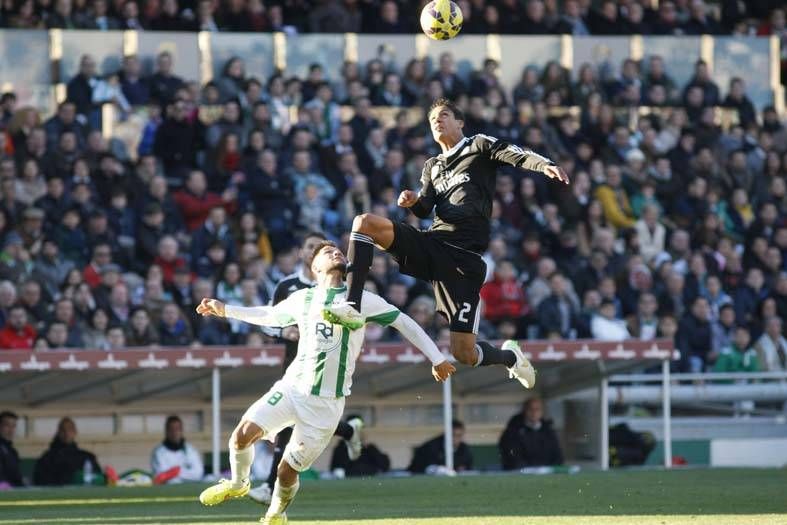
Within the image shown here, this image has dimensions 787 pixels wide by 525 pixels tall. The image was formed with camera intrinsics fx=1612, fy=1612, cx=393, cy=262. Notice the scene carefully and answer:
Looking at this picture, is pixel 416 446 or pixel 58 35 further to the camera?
pixel 58 35

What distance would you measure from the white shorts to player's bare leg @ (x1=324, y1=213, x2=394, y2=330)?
0.58 metres

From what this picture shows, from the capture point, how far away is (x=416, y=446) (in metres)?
20.7

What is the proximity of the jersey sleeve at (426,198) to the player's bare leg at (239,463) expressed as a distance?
7.21 feet

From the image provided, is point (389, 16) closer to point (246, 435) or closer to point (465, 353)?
point (465, 353)

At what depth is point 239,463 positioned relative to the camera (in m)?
11.1

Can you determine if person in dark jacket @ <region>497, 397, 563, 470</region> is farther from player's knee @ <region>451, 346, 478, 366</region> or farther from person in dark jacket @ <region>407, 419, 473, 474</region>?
player's knee @ <region>451, 346, 478, 366</region>

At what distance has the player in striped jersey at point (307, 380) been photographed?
11.0 meters

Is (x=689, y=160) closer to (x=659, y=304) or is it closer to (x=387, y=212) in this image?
(x=659, y=304)

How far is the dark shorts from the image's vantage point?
11906 millimetres

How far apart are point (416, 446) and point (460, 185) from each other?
8.97 metres

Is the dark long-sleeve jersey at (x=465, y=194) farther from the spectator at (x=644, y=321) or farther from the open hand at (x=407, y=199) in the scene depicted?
the spectator at (x=644, y=321)

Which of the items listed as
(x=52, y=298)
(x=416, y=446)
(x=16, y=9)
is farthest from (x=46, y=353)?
(x=16, y=9)

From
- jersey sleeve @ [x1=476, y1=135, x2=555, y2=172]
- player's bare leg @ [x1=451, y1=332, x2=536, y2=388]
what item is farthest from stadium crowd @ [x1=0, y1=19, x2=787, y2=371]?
jersey sleeve @ [x1=476, y1=135, x2=555, y2=172]

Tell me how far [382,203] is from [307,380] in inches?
429
